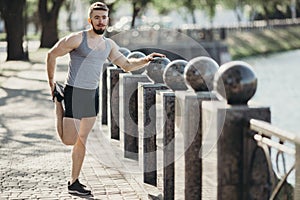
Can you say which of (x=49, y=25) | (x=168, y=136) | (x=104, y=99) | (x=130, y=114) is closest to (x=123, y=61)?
(x=168, y=136)

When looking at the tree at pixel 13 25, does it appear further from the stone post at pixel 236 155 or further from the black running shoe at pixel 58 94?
the stone post at pixel 236 155

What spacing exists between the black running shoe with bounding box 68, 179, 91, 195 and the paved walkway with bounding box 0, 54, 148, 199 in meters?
0.08

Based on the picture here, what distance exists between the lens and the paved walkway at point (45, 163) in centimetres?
711

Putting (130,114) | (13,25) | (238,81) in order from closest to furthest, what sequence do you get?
(238,81)
(130,114)
(13,25)

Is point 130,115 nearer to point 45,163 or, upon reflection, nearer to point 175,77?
point 45,163

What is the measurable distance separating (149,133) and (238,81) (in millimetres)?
2831

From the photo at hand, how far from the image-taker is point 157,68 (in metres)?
7.33

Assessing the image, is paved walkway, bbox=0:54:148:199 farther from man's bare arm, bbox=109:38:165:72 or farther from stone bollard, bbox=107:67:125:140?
man's bare arm, bbox=109:38:165:72

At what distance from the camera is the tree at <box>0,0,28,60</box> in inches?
1193

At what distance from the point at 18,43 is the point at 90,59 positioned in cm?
2481

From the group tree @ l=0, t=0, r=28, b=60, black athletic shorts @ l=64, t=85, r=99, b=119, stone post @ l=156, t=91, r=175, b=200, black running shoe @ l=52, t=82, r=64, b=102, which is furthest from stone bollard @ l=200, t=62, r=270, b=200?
tree @ l=0, t=0, r=28, b=60

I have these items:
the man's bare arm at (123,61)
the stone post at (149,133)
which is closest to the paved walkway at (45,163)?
the stone post at (149,133)

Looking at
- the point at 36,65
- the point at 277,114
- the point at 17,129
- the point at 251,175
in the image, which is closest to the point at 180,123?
the point at 251,175

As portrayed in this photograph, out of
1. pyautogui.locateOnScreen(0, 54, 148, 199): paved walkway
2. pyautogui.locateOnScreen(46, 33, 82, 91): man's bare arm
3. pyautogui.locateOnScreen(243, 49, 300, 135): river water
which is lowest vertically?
pyautogui.locateOnScreen(243, 49, 300, 135): river water
